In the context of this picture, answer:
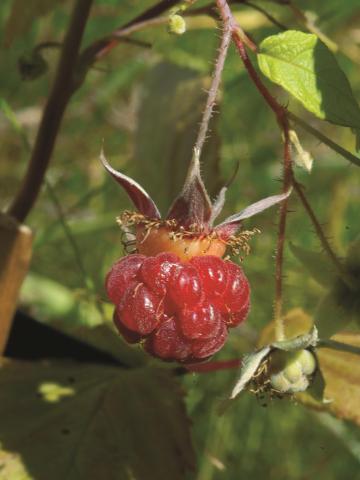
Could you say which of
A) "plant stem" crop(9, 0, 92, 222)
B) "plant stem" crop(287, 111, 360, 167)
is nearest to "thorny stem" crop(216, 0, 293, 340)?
"plant stem" crop(287, 111, 360, 167)

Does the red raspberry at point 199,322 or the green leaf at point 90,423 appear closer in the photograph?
the red raspberry at point 199,322

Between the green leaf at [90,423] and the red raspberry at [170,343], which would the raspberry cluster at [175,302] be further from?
the green leaf at [90,423]

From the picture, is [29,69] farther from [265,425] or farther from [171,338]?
[265,425]

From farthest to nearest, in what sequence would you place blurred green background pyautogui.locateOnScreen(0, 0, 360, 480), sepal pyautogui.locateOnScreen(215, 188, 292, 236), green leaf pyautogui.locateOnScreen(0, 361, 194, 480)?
1. blurred green background pyautogui.locateOnScreen(0, 0, 360, 480)
2. green leaf pyautogui.locateOnScreen(0, 361, 194, 480)
3. sepal pyautogui.locateOnScreen(215, 188, 292, 236)

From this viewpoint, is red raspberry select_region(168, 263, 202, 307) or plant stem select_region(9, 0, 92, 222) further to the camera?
plant stem select_region(9, 0, 92, 222)

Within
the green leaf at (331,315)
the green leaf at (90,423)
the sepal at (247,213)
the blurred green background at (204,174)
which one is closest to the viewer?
the sepal at (247,213)

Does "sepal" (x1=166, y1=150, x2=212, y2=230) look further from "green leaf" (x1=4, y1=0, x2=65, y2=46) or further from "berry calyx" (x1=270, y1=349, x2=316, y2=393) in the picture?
"green leaf" (x1=4, y1=0, x2=65, y2=46)

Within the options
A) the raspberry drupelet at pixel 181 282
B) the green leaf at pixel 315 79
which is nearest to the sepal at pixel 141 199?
the raspberry drupelet at pixel 181 282

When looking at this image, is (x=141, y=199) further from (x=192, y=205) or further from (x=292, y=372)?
(x=292, y=372)

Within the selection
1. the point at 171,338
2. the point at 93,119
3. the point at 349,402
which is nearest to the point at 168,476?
the point at 349,402
